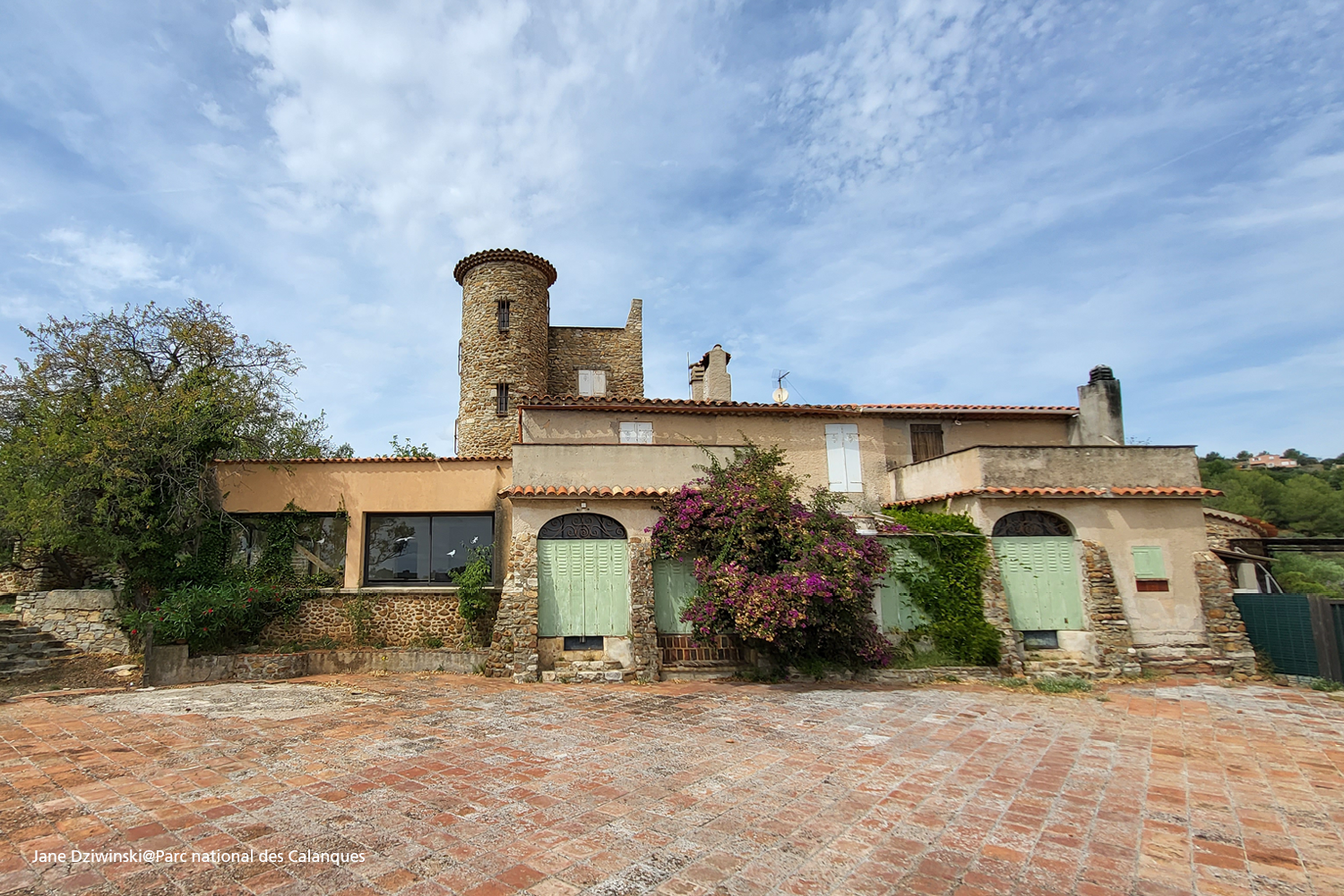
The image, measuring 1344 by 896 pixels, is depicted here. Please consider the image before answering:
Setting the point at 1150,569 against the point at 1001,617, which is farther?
the point at 1150,569

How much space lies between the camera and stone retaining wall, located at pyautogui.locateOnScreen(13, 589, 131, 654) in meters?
13.1

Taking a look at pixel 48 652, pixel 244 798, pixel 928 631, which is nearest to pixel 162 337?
pixel 48 652

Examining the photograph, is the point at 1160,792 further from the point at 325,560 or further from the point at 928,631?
the point at 325,560

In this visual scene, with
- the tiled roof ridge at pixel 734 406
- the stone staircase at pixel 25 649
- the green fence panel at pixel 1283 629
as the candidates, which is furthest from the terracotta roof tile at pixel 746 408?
the stone staircase at pixel 25 649

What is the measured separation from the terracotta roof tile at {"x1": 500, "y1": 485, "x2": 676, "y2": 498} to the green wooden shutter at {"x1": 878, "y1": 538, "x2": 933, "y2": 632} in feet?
14.7

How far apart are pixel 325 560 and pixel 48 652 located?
5260 millimetres

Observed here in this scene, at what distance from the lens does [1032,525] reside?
1266cm

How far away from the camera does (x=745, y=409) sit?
15.6 metres

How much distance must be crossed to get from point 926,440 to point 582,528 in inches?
377

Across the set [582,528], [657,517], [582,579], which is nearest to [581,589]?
[582,579]

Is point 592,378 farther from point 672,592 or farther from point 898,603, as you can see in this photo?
point 898,603

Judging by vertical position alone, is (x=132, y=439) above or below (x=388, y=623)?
above

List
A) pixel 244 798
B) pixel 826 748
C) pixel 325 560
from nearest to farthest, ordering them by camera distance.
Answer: pixel 244 798, pixel 826 748, pixel 325 560

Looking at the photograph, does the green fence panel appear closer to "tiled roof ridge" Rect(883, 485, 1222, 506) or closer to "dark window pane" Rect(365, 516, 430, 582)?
"tiled roof ridge" Rect(883, 485, 1222, 506)
